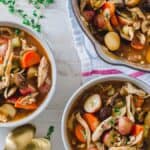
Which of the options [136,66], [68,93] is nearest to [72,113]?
[68,93]

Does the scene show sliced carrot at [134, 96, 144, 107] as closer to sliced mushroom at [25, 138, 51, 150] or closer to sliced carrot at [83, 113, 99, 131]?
sliced carrot at [83, 113, 99, 131]

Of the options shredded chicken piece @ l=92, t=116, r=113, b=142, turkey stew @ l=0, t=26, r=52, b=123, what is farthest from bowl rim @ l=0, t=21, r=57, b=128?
shredded chicken piece @ l=92, t=116, r=113, b=142

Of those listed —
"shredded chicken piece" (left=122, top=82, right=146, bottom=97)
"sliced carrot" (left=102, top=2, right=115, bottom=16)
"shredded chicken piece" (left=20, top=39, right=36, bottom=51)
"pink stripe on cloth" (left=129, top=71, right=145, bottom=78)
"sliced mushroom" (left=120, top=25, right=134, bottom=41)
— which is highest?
"sliced carrot" (left=102, top=2, right=115, bottom=16)

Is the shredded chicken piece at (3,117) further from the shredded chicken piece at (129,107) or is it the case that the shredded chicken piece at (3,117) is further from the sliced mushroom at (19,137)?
the shredded chicken piece at (129,107)

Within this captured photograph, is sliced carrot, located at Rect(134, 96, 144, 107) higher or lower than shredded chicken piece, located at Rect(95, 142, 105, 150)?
higher

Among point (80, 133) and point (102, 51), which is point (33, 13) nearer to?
point (102, 51)

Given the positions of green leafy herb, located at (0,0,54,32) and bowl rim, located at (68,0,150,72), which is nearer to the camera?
bowl rim, located at (68,0,150,72)

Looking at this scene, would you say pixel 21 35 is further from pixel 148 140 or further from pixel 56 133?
pixel 148 140

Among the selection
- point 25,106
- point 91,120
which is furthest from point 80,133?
point 25,106
